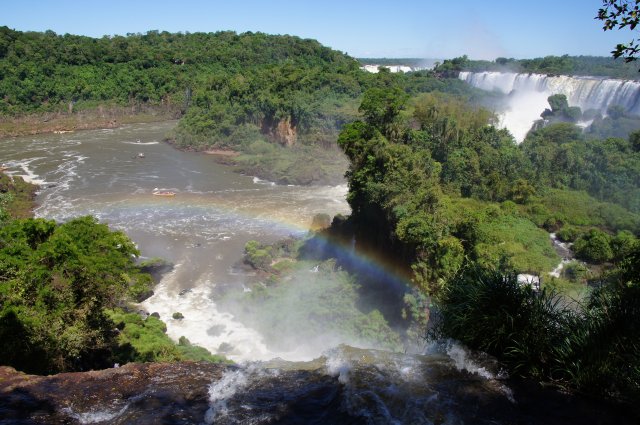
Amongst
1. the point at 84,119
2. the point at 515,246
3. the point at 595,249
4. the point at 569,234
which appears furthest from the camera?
the point at 84,119

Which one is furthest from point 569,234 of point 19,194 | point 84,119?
point 84,119

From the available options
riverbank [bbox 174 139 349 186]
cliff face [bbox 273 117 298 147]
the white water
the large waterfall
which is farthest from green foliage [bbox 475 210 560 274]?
cliff face [bbox 273 117 298 147]

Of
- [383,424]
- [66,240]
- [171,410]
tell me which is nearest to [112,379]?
[171,410]

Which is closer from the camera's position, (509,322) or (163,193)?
(509,322)

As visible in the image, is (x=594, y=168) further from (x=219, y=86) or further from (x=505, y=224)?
(x=219, y=86)

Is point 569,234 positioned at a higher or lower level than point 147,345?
higher

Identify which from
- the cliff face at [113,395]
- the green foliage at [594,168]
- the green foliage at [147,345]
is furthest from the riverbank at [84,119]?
the cliff face at [113,395]

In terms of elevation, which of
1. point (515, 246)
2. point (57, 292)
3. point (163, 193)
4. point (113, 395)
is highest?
point (113, 395)

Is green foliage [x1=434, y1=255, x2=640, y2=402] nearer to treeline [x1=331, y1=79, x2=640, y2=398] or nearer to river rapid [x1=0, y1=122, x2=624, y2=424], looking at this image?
treeline [x1=331, y1=79, x2=640, y2=398]
